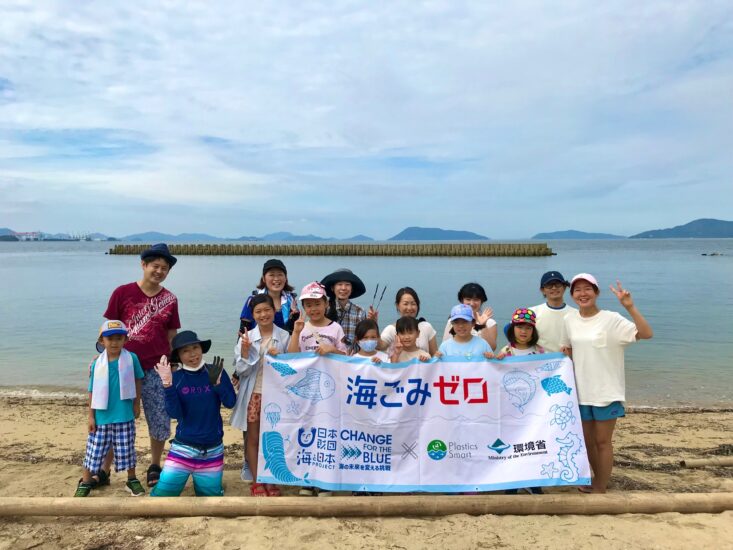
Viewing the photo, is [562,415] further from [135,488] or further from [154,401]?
[135,488]

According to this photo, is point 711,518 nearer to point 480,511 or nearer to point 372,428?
point 480,511

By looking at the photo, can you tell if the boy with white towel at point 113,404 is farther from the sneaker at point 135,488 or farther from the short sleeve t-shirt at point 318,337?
the short sleeve t-shirt at point 318,337

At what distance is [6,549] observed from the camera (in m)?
3.65

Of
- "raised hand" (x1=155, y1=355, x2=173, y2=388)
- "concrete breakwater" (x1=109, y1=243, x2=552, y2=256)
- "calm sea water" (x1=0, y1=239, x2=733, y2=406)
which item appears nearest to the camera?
"raised hand" (x1=155, y1=355, x2=173, y2=388)

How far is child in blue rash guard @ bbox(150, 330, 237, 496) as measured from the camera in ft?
14.3

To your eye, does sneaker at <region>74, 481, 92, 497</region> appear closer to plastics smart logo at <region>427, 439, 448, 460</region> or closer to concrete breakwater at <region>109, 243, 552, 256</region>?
plastics smart logo at <region>427, 439, 448, 460</region>

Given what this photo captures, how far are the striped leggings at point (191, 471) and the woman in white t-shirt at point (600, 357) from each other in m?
3.38

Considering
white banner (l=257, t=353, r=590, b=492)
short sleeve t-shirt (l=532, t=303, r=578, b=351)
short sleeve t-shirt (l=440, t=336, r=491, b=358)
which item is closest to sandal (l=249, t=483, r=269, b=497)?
white banner (l=257, t=353, r=590, b=492)

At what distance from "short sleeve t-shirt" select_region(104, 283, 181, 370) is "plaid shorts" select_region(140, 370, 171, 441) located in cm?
12

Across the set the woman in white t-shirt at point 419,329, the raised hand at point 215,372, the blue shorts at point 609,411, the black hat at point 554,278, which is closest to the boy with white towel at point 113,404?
the raised hand at point 215,372

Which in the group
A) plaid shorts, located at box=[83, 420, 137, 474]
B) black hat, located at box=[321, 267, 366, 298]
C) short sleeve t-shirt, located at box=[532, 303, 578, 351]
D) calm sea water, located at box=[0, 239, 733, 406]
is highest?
black hat, located at box=[321, 267, 366, 298]

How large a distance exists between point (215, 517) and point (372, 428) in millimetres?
1499

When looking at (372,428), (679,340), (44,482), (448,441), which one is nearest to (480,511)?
(448,441)

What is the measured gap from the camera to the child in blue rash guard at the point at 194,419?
4.36 m
